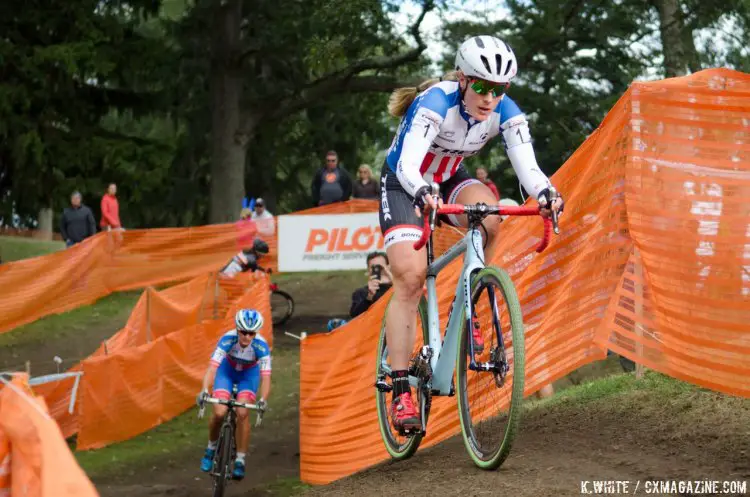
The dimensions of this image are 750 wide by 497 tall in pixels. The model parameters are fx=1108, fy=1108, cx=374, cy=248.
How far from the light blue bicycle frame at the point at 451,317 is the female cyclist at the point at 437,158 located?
0.14 m

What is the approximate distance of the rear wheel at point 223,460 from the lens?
1129 cm

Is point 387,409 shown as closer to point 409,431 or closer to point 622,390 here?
point 409,431

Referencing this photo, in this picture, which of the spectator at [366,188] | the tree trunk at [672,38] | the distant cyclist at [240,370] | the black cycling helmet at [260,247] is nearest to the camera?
the distant cyclist at [240,370]

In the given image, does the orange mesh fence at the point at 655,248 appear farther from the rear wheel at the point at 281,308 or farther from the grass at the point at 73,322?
the grass at the point at 73,322

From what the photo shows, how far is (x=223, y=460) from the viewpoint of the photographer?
37.7 feet

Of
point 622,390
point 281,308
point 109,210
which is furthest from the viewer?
point 109,210

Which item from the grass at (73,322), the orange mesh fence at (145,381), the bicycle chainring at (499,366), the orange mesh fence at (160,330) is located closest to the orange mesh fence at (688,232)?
the bicycle chainring at (499,366)

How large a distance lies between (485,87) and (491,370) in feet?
5.09

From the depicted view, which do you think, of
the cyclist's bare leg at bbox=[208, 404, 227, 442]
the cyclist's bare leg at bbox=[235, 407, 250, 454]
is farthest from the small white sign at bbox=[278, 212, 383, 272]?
the cyclist's bare leg at bbox=[208, 404, 227, 442]

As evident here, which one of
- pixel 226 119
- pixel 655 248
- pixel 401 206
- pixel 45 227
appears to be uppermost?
pixel 401 206

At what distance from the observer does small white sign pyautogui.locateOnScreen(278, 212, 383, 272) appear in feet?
78.2

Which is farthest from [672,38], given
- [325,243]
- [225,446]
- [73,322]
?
[225,446]

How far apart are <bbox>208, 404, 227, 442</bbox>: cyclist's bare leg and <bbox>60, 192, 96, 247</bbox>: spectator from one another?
42.0ft

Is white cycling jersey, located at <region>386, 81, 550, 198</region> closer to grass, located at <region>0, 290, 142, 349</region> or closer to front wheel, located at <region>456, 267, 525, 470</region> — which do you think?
front wheel, located at <region>456, 267, 525, 470</region>
